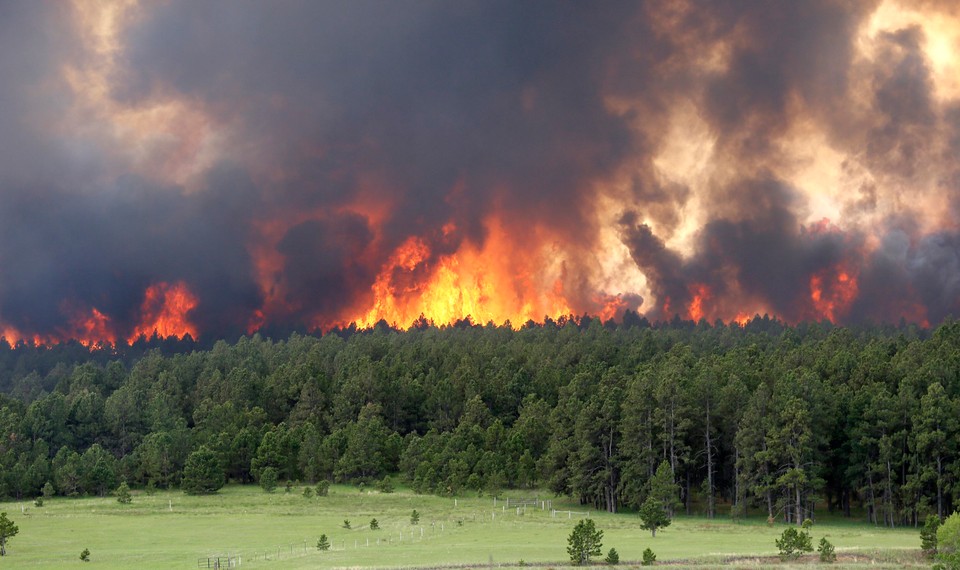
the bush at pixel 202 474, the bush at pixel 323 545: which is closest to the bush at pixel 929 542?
the bush at pixel 323 545

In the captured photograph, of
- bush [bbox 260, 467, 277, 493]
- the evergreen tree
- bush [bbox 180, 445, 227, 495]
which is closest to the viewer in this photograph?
the evergreen tree

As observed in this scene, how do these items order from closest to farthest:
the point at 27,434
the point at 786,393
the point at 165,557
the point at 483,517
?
the point at 165,557 < the point at 483,517 < the point at 786,393 < the point at 27,434

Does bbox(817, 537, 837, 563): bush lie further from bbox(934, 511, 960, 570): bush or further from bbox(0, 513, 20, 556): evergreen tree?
bbox(0, 513, 20, 556): evergreen tree

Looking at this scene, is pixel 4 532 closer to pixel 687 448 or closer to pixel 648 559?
pixel 648 559

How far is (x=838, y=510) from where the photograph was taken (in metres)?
150

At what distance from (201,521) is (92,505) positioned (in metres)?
30.2

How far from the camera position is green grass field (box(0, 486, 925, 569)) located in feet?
280

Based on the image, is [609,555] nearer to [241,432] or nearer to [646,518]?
[646,518]

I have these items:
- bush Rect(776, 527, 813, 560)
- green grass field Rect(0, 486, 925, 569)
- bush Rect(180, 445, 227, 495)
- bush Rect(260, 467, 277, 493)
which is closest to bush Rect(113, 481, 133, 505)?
green grass field Rect(0, 486, 925, 569)

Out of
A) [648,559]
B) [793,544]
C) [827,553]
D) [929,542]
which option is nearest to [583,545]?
[648,559]

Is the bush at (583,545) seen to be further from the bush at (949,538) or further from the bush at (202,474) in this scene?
the bush at (202,474)

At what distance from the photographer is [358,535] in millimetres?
108312

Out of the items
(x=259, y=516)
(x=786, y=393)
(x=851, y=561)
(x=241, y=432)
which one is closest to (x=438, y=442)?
(x=241, y=432)

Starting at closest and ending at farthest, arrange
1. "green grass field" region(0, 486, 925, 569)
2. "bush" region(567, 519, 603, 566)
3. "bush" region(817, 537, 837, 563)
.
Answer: "bush" region(567, 519, 603, 566) → "bush" region(817, 537, 837, 563) → "green grass field" region(0, 486, 925, 569)
